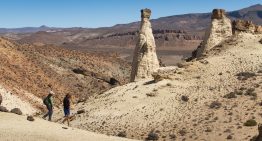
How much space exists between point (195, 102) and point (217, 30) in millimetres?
9079

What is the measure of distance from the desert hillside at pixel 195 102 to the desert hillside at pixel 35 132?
27.4 feet

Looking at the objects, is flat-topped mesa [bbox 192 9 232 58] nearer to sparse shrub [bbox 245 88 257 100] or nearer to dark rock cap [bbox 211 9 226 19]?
dark rock cap [bbox 211 9 226 19]

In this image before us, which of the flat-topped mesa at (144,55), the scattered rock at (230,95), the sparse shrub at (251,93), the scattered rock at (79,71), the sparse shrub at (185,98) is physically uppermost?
the flat-topped mesa at (144,55)

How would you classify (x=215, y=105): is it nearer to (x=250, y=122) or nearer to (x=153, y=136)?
(x=250, y=122)

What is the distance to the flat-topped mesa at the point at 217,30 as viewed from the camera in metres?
42.3

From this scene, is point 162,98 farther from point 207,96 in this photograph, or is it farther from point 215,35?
point 215,35

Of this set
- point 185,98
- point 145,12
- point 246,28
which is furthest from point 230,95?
point 145,12

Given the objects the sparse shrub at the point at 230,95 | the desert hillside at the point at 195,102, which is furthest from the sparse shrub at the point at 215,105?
the sparse shrub at the point at 230,95

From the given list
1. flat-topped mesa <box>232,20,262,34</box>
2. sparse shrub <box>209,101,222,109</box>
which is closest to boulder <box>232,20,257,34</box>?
flat-topped mesa <box>232,20,262,34</box>

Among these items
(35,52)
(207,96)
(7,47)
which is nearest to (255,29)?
(207,96)

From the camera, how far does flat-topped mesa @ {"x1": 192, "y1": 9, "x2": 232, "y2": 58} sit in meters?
42.3

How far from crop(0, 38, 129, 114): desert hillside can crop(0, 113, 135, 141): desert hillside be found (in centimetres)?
2292

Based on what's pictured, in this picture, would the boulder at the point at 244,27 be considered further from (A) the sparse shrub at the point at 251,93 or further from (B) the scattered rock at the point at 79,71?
(B) the scattered rock at the point at 79,71

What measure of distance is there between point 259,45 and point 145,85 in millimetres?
9510
